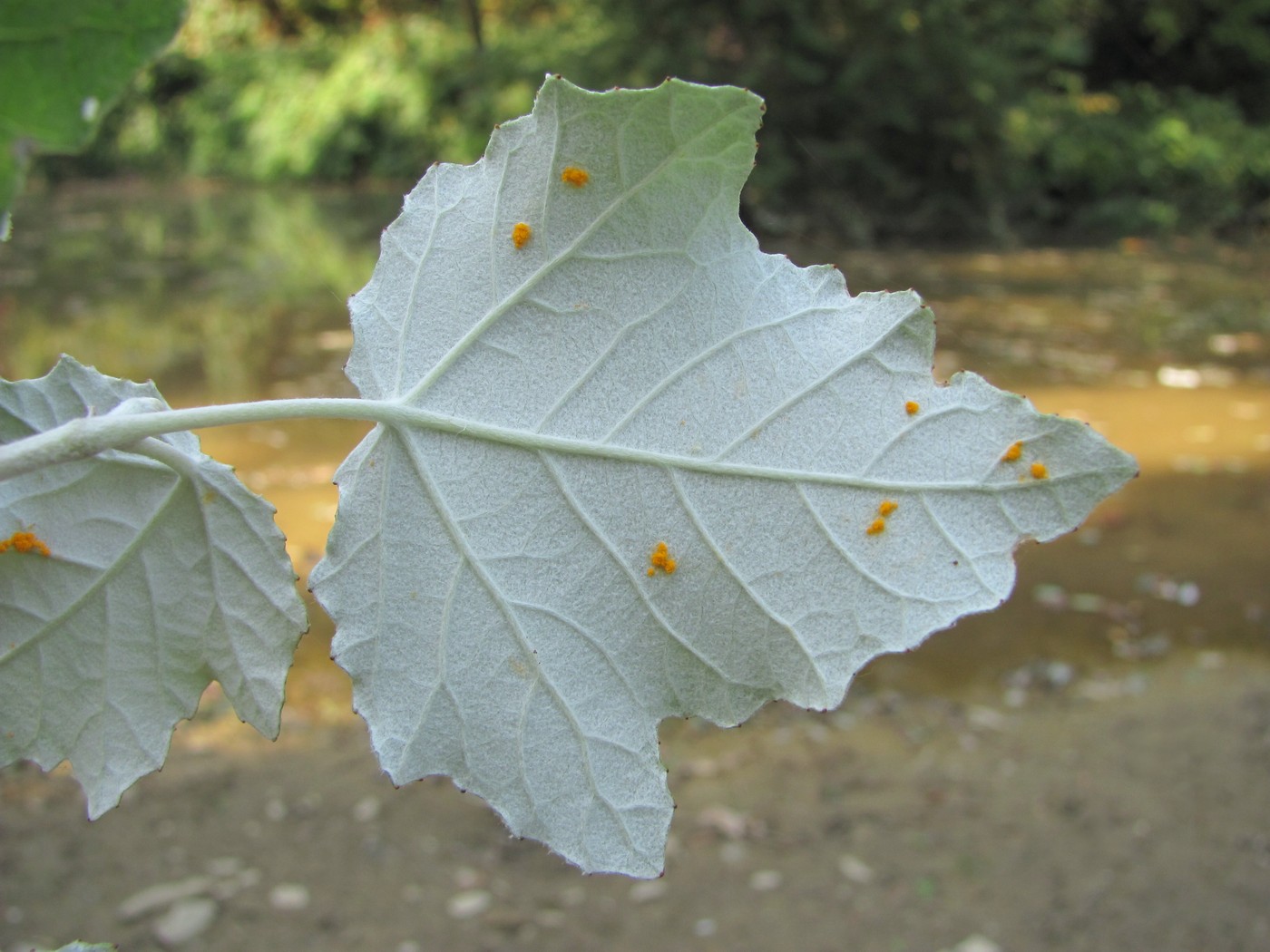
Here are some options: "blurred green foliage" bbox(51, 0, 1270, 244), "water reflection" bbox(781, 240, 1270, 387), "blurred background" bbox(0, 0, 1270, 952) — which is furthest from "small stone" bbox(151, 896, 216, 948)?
"blurred green foliage" bbox(51, 0, 1270, 244)

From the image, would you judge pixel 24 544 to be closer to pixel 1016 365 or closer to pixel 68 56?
pixel 68 56

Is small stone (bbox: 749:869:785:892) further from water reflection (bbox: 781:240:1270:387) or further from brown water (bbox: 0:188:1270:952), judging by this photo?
water reflection (bbox: 781:240:1270:387)

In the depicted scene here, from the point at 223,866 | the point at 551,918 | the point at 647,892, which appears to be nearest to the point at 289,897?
the point at 223,866

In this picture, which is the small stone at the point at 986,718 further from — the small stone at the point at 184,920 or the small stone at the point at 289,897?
the small stone at the point at 184,920

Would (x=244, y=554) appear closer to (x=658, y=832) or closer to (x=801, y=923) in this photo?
(x=658, y=832)

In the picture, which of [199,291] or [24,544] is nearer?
[24,544]

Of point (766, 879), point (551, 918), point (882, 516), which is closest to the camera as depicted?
point (882, 516)
